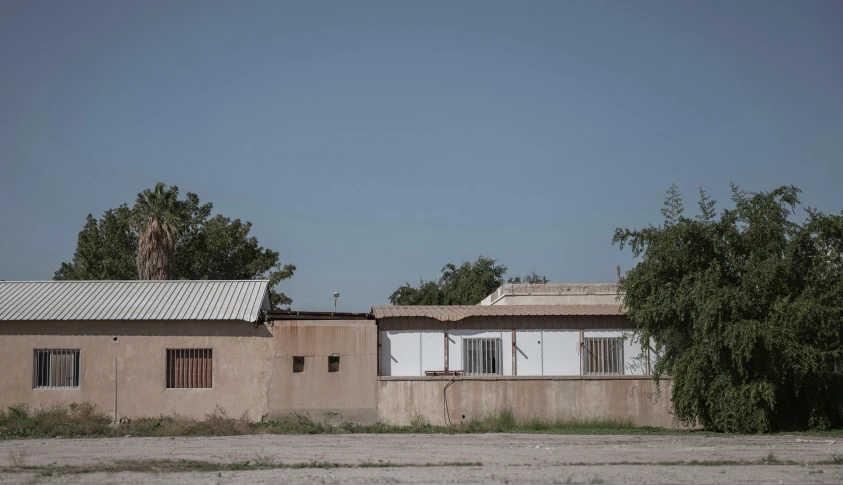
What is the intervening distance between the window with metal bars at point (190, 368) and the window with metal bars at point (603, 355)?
38.0 feet

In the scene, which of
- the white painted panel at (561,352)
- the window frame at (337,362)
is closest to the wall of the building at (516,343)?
the white painted panel at (561,352)

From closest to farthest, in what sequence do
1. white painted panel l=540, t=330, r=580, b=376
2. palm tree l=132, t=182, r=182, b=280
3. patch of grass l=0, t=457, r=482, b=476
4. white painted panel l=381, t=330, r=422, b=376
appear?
patch of grass l=0, t=457, r=482, b=476, white painted panel l=381, t=330, r=422, b=376, white painted panel l=540, t=330, r=580, b=376, palm tree l=132, t=182, r=182, b=280

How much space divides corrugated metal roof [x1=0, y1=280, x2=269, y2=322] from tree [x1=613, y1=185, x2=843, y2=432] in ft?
40.2

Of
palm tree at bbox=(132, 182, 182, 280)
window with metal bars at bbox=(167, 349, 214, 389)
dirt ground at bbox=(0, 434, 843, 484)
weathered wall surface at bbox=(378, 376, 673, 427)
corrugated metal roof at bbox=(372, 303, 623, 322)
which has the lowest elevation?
dirt ground at bbox=(0, 434, 843, 484)

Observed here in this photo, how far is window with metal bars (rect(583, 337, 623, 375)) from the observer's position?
95.1ft

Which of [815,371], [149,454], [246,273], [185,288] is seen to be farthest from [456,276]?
[149,454]

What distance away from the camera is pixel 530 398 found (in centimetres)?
2816

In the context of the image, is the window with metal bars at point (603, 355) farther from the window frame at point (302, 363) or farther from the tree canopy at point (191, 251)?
the tree canopy at point (191, 251)

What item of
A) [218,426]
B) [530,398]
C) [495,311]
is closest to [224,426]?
[218,426]

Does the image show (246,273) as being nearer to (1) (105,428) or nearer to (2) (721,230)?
(1) (105,428)

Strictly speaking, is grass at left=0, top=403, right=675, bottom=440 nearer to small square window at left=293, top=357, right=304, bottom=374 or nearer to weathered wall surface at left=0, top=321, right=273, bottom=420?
weathered wall surface at left=0, top=321, right=273, bottom=420

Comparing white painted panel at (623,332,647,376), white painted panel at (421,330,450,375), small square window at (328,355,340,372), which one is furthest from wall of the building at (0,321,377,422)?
white painted panel at (623,332,647,376)

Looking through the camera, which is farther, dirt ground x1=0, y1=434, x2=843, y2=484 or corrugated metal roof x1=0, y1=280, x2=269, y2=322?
corrugated metal roof x1=0, y1=280, x2=269, y2=322

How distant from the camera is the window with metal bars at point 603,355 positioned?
95.1 ft
